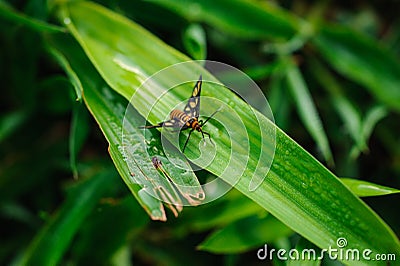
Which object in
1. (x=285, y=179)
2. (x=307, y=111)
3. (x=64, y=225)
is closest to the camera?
(x=285, y=179)

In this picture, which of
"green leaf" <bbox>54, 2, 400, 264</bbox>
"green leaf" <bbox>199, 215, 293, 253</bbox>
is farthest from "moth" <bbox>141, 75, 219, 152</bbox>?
"green leaf" <bbox>199, 215, 293, 253</bbox>

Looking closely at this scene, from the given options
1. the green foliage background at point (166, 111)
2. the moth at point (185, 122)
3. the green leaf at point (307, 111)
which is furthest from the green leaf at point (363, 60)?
the moth at point (185, 122)

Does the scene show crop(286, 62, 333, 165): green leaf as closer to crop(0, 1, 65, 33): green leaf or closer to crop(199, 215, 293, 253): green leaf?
crop(199, 215, 293, 253): green leaf

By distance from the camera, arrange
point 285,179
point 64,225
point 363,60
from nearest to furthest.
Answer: point 285,179
point 64,225
point 363,60

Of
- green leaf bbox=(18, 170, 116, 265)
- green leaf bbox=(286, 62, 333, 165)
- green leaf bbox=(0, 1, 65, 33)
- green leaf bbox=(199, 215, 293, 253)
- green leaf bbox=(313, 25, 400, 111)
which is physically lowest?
green leaf bbox=(18, 170, 116, 265)

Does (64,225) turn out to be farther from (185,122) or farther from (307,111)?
(307,111)

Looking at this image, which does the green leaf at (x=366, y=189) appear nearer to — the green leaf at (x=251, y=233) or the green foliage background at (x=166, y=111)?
the green foliage background at (x=166, y=111)

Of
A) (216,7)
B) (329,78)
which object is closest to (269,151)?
(216,7)

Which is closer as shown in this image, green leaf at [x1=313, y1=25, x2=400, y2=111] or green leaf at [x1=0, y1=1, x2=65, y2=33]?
green leaf at [x1=0, y1=1, x2=65, y2=33]

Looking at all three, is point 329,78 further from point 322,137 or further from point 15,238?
point 15,238

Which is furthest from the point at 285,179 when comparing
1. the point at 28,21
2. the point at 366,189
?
the point at 28,21
